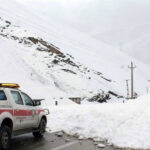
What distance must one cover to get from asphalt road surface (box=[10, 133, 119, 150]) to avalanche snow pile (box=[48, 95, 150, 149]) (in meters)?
0.62

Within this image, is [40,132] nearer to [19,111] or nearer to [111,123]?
[19,111]

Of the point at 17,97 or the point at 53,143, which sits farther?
the point at 53,143

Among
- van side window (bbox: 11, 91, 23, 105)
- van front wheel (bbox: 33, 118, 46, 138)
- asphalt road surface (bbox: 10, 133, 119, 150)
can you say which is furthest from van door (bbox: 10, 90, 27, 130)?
van front wheel (bbox: 33, 118, 46, 138)

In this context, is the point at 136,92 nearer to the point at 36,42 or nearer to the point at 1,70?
the point at 36,42

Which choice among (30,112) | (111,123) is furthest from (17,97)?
(111,123)

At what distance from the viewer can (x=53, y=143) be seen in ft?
33.2

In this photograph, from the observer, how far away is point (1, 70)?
46.2m

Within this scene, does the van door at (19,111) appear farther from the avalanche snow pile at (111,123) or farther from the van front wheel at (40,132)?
the avalanche snow pile at (111,123)

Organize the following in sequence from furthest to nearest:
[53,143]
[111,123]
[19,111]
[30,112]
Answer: [111,123]
[30,112]
[53,143]
[19,111]

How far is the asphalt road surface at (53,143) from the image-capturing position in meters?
Answer: 9.34

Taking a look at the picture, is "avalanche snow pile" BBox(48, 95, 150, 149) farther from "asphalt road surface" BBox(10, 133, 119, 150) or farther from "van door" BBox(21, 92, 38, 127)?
"van door" BBox(21, 92, 38, 127)

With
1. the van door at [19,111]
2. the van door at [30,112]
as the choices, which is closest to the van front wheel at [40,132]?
the van door at [30,112]

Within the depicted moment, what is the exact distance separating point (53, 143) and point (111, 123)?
2.65m

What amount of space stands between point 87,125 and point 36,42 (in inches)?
2446
